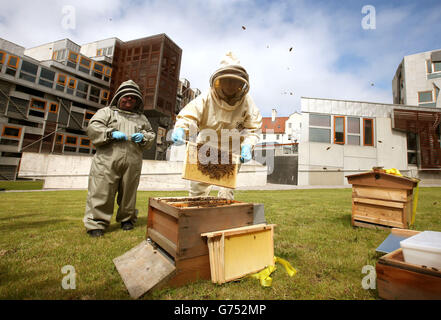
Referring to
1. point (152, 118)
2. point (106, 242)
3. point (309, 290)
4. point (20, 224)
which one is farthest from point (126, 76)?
point (309, 290)

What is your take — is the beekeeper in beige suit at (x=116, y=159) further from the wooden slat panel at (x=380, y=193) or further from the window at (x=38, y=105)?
the window at (x=38, y=105)

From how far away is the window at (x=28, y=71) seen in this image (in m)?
19.9

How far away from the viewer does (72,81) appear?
2273 cm

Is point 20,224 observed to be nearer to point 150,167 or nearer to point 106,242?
point 106,242

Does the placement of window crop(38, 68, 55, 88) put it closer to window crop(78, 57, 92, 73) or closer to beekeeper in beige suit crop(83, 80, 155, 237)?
window crop(78, 57, 92, 73)

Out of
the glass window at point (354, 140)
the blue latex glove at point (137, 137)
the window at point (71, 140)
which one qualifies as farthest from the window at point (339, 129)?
the window at point (71, 140)

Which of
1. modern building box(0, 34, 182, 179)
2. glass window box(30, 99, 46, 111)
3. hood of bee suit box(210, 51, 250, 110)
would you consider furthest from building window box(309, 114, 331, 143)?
glass window box(30, 99, 46, 111)

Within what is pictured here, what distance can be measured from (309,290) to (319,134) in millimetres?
16331

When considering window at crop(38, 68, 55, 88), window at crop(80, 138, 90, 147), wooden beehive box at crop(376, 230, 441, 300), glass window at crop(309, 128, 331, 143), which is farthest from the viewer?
window at crop(80, 138, 90, 147)

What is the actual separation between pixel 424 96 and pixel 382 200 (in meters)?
21.6

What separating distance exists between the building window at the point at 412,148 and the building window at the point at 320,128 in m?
6.99

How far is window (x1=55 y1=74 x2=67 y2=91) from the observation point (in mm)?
21812

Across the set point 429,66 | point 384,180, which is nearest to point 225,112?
point 384,180

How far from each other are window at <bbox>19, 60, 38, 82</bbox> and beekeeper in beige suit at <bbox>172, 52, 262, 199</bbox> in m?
25.8
